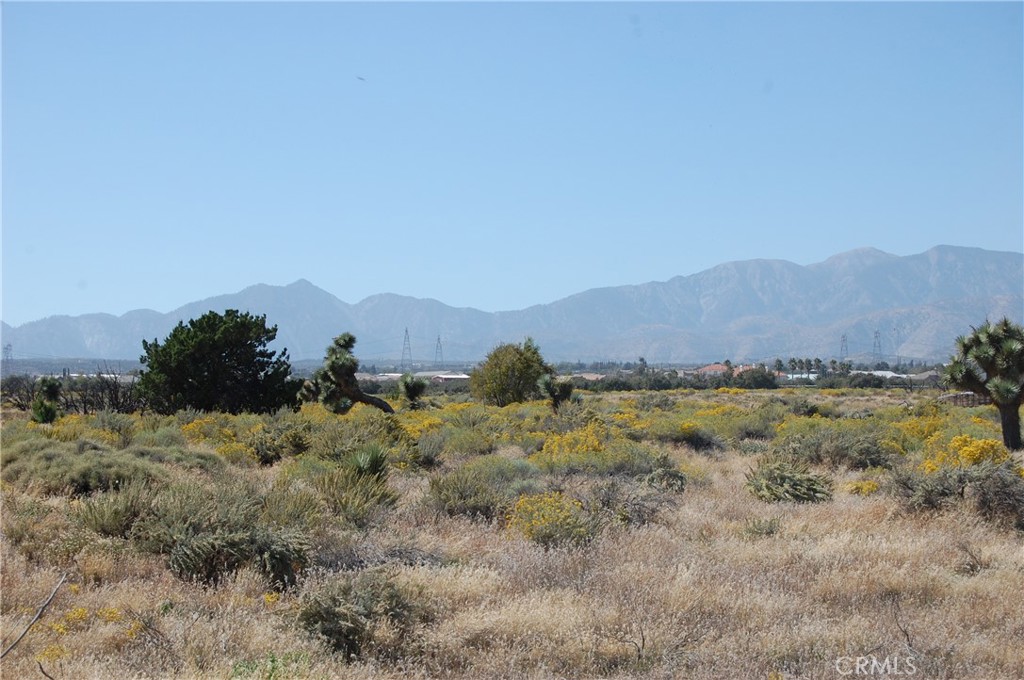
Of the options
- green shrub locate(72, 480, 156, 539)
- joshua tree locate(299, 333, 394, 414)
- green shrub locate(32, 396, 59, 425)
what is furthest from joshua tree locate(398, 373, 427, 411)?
green shrub locate(72, 480, 156, 539)

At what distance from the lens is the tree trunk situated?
2030 cm

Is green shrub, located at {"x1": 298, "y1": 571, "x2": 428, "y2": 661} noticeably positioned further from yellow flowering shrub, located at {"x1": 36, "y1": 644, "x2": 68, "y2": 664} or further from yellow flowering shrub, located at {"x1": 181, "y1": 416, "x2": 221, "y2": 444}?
yellow flowering shrub, located at {"x1": 181, "y1": 416, "x2": 221, "y2": 444}

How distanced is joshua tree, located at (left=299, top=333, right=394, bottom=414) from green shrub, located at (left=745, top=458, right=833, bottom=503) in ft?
63.9

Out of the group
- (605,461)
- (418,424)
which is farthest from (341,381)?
(605,461)

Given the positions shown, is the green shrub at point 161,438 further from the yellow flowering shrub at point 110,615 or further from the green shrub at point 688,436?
the green shrub at point 688,436

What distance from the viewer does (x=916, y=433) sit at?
871 inches

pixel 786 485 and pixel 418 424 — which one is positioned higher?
pixel 418 424

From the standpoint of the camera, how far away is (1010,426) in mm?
20562

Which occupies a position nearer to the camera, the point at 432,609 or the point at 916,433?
the point at 432,609

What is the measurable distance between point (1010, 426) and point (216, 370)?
26206 millimetres

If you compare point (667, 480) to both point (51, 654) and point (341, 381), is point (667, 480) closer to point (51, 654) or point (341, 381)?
point (51, 654)

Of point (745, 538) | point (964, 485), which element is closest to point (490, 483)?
point (745, 538)

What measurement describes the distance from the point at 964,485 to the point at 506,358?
33086 millimetres

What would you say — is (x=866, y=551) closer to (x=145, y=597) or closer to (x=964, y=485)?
(x=964, y=485)
